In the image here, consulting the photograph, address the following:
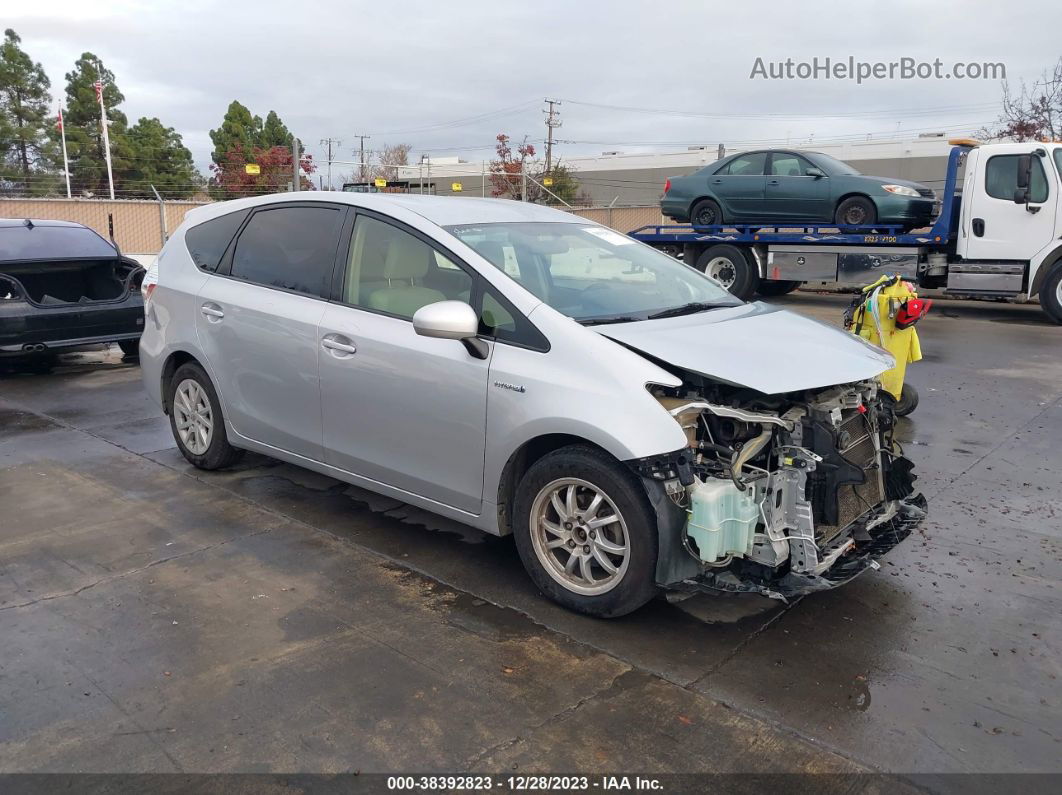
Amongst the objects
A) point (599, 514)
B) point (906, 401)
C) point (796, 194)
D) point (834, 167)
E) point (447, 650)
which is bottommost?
point (447, 650)

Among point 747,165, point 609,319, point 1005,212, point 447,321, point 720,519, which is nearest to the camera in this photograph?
point 720,519

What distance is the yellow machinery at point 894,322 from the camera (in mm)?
7008

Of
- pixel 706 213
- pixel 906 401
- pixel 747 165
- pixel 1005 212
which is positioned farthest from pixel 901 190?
pixel 906 401

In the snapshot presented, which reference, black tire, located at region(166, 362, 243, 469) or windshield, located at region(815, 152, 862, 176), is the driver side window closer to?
black tire, located at region(166, 362, 243, 469)

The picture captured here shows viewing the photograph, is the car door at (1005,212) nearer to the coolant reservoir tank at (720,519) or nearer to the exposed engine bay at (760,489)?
the exposed engine bay at (760,489)

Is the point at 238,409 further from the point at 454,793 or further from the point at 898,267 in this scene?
the point at 898,267

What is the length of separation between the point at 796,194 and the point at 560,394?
41.9 feet

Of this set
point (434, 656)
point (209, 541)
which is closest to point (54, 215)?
point (209, 541)

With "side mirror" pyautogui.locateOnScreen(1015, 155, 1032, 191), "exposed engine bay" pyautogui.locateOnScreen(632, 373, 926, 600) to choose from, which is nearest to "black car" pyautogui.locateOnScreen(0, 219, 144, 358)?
"exposed engine bay" pyautogui.locateOnScreen(632, 373, 926, 600)

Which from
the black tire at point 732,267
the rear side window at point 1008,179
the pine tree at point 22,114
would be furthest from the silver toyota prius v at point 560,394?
the pine tree at point 22,114

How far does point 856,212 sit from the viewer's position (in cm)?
1473

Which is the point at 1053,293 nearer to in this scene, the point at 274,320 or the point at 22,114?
the point at 274,320

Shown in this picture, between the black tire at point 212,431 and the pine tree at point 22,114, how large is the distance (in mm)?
43720

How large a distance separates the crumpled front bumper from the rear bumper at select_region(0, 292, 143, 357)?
24.7 feet
